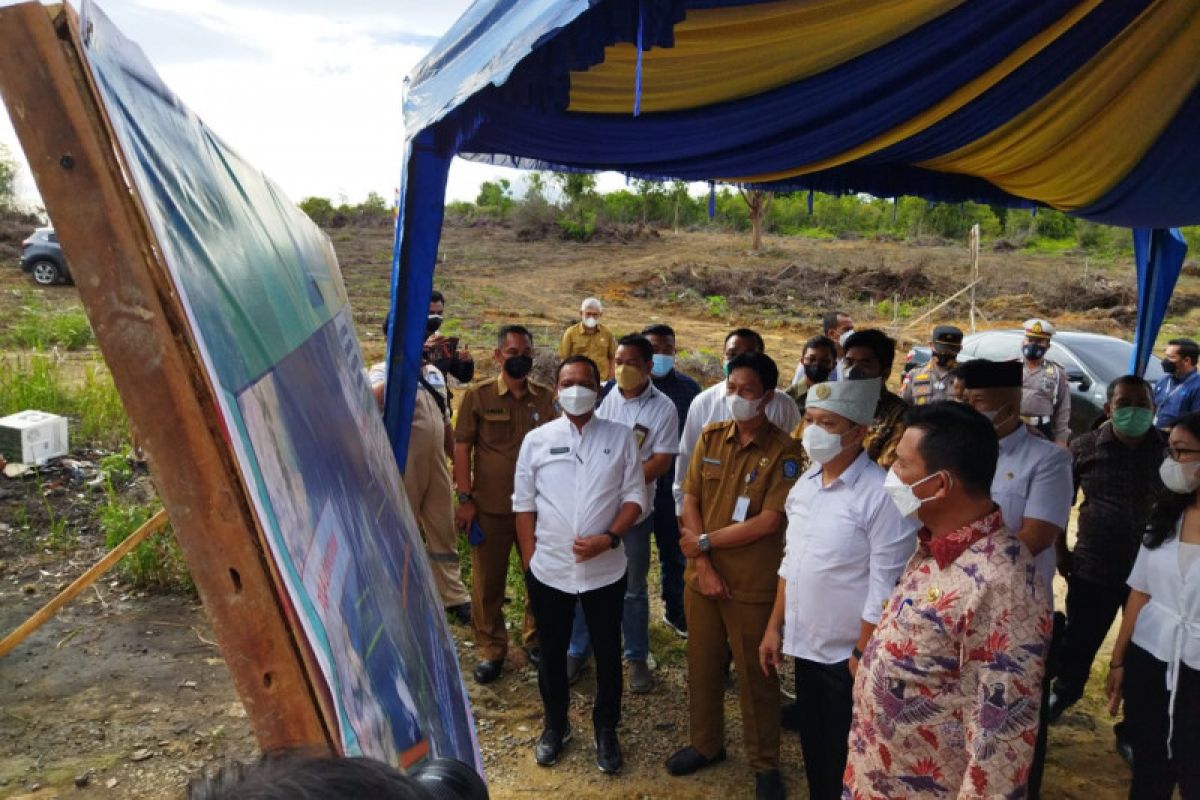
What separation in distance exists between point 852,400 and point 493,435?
2.02 m

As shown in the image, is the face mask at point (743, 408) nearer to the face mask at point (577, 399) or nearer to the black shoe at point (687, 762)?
the face mask at point (577, 399)

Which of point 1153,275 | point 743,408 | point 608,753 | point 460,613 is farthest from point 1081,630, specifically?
point 1153,275

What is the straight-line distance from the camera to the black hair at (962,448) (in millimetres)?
1981

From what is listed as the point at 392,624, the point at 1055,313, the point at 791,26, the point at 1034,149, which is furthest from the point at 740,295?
the point at 392,624

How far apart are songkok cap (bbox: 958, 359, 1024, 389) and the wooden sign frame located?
2974 mm

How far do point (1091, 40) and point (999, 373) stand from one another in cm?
123

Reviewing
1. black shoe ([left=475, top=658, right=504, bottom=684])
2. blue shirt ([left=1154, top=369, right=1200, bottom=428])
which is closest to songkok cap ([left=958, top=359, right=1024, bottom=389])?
black shoe ([left=475, top=658, right=504, bottom=684])

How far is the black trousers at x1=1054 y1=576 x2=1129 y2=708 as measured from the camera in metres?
3.74

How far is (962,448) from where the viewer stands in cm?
199

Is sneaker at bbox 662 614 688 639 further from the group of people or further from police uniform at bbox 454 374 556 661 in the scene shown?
police uniform at bbox 454 374 556 661

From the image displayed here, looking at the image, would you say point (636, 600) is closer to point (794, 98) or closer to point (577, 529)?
point (577, 529)

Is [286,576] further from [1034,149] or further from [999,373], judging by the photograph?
[1034,149]

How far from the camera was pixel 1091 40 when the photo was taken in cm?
289

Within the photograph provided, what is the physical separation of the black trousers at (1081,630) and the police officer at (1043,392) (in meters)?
1.41
